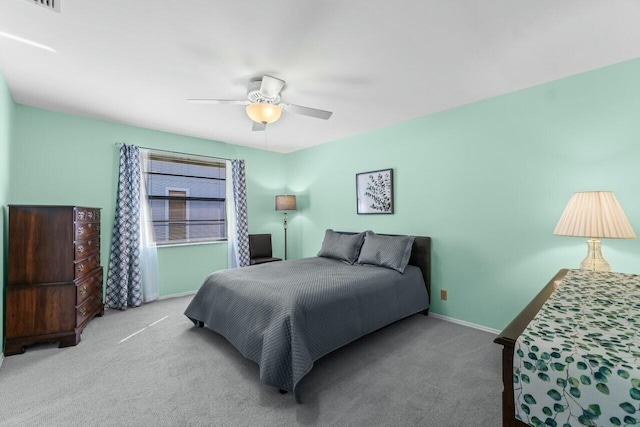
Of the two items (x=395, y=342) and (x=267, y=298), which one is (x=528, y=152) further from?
(x=267, y=298)

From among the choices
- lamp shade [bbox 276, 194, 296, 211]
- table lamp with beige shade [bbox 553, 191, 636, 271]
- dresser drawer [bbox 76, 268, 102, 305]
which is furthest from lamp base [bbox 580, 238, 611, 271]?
dresser drawer [bbox 76, 268, 102, 305]

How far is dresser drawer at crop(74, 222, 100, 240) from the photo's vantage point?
274cm

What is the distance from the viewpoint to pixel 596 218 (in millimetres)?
1940

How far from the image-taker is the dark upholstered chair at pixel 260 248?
4766 mm

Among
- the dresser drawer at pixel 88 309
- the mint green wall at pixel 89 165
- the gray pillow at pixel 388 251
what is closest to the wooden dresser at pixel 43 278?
the dresser drawer at pixel 88 309

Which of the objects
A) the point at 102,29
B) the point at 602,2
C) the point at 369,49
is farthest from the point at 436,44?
the point at 102,29

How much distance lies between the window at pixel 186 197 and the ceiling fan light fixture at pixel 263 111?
90.5 inches

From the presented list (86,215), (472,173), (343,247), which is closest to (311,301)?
(343,247)

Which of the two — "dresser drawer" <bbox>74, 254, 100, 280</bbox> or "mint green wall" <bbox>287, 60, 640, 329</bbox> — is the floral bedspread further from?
"dresser drawer" <bbox>74, 254, 100, 280</bbox>

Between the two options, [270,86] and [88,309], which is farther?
[88,309]

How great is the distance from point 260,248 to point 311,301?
9.31ft

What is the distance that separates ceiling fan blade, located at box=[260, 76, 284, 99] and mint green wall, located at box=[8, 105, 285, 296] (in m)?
2.36

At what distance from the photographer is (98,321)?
3207 mm

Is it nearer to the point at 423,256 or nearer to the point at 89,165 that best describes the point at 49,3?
the point at 89,165
